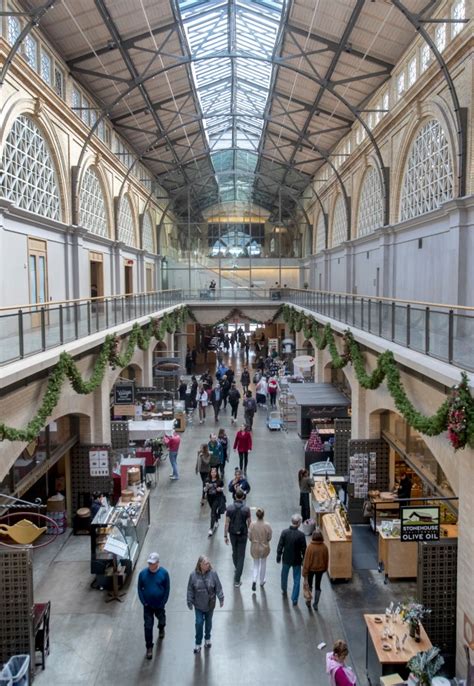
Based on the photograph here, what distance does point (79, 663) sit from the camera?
8477 millimetres

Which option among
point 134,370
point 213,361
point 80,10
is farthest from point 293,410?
point 213,361

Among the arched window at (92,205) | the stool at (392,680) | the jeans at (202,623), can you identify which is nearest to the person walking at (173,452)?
the jeans at (202,623)

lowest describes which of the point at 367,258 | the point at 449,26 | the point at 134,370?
the point at 134,370

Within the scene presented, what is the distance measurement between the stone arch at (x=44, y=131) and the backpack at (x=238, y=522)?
396 inches

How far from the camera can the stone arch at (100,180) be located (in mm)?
21347

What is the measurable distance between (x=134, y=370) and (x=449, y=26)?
53.1 feet

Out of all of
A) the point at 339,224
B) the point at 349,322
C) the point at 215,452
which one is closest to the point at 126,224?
the point at 339,224

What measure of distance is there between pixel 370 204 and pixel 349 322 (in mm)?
11920

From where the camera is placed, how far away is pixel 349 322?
15672 millimetres

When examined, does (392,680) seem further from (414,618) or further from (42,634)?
(42,634)

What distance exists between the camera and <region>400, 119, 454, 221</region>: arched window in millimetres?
16656

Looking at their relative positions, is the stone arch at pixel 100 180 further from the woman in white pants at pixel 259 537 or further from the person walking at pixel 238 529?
the woman in white pants at pixel 259 537

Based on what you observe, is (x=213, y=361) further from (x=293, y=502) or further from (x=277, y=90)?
(x=293, y=502)

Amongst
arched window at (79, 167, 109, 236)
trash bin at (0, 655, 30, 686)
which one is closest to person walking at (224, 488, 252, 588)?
trash bin at (0, 655, 30, 686)
